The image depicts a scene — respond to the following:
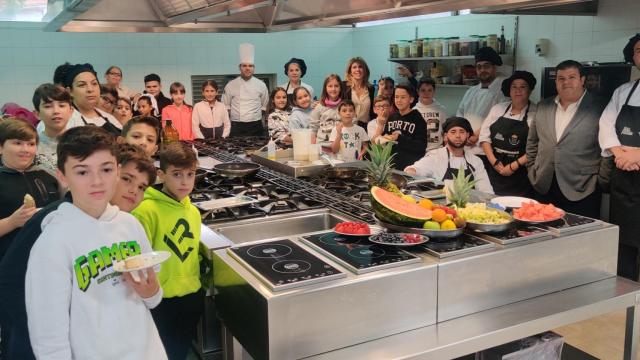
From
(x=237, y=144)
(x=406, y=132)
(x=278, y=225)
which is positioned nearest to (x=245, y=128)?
(x=237, y=144)

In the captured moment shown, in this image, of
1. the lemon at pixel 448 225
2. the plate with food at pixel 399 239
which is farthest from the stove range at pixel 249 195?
the lemon at pixel 448 225

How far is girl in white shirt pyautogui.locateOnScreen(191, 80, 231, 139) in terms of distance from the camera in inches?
232

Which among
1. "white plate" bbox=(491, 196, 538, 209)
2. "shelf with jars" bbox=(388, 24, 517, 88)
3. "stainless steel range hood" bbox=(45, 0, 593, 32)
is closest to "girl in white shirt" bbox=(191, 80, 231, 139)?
"stainless steel range hood" bbox=(45, 0, 593, 32)

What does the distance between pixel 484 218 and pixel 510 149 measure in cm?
254

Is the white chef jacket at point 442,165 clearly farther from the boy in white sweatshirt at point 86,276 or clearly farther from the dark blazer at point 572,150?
the boy in white sweatshirt at point 86,276

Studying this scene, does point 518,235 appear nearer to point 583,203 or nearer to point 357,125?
point 583,203

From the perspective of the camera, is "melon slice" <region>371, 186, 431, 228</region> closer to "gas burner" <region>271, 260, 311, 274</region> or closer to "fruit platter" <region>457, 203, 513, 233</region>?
"fruit platter" <region>457, 203, 513, 233</region>

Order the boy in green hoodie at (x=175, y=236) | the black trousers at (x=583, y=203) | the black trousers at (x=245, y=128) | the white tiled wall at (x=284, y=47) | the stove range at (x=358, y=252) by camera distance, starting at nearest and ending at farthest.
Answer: the stove range at (x=358, y=252), the boy in green hoodie at (x=175, y=236), the black trousers at (x=583, y=203), the white tiled wall at (x=284, y=47), the black trousers at (x=245, y=128)

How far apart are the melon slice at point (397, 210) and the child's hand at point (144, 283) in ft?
3.02

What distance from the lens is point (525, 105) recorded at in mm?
4469

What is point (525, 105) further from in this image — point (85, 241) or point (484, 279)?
point (85, 241)

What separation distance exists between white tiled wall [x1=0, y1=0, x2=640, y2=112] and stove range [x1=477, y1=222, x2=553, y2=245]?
11.6 ft

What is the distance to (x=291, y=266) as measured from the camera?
1.81m

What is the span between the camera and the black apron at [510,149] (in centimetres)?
441
